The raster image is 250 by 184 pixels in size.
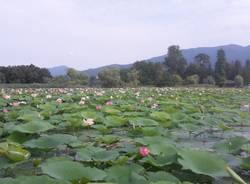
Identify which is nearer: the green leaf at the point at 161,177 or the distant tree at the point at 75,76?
the green leaf at the point at 161,177

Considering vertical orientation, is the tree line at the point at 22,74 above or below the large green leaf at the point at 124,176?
above

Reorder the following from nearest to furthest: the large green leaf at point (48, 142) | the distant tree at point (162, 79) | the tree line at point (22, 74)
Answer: the large green leaf at point (48, 142) < the tree line at point (22, 74) < the distant tree at point (162, 79)

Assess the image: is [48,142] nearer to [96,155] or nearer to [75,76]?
[96,155]

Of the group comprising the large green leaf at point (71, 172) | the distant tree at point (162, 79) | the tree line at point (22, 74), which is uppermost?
the tree line at point (22, 74)

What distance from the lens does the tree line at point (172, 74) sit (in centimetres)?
3728

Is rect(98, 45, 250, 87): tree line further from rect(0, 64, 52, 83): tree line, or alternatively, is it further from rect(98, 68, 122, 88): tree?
rect(0, 64, 52, 83): tree line

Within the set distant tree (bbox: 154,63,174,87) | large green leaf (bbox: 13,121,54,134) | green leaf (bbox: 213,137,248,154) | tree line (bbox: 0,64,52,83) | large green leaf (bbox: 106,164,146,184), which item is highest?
tree line (bbox: 0,64,52,83)

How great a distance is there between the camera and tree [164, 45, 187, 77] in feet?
201

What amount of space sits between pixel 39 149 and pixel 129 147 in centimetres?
60

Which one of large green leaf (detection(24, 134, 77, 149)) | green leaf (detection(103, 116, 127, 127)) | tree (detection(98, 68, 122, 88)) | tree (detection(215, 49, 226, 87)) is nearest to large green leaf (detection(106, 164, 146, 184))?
large green leaf (detection(24, 134, 77, 149))

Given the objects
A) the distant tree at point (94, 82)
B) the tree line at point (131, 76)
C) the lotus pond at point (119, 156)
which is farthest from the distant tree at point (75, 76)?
the lotus pond at point (119, 156)

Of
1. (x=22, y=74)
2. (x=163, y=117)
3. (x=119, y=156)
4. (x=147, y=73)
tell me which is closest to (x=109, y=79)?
(x=22, y=74)

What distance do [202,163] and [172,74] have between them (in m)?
52.1

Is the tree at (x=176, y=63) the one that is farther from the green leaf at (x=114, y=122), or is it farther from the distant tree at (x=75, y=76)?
the green leaf at (x=114, y=122)
